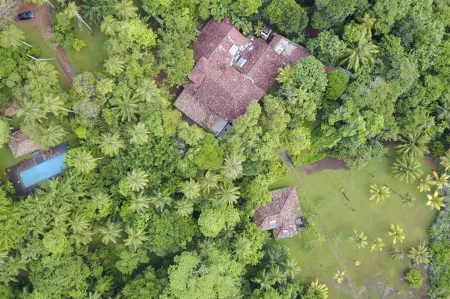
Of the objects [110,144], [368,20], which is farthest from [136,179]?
[368,20]

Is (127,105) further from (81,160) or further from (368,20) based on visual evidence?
(368,20)

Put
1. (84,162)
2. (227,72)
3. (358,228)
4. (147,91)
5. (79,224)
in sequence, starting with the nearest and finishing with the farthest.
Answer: (147,91) → (79,224) → (84,162) → (227,72) → (358,228)

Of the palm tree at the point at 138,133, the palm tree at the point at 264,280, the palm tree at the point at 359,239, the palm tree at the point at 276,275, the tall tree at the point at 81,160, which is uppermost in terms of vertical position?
the palm tree at the point at 138,133

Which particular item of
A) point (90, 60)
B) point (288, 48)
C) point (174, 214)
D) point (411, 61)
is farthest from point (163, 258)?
point (411, 61)

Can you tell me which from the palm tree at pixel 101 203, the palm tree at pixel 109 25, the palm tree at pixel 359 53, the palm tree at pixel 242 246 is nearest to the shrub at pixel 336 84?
the palm tree at pixel 359 53

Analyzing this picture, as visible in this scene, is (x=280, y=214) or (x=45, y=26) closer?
(x=45, y=26)

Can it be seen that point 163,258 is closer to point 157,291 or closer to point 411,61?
point 157,291

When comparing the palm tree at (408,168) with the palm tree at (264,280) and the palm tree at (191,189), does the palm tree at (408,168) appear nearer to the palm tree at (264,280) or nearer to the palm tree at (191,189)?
the palm tree at (264,280)
